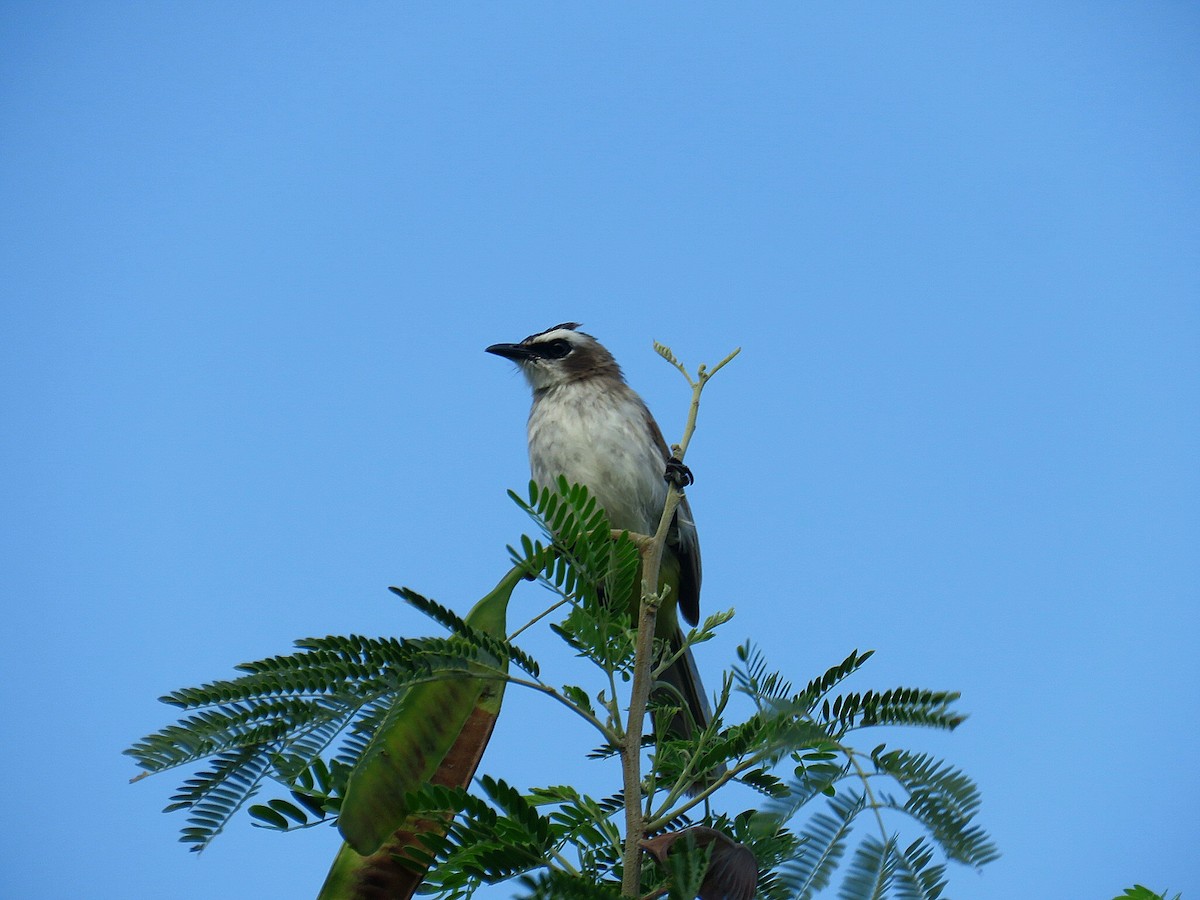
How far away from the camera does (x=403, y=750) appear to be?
2.44 meters

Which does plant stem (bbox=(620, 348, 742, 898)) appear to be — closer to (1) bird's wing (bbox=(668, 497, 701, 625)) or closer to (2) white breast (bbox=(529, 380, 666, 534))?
(2) white breast (bbox=(529, 380, 666, 534))

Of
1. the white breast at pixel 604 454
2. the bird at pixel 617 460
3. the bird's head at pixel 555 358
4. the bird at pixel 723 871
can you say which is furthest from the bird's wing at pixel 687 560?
the bird at pixel 723 871

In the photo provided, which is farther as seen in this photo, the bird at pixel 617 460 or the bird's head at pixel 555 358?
the bird's head at pixel 555 358

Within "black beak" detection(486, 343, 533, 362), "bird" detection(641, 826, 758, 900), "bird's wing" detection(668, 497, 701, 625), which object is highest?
"black beak" detection(486, 343, 533, 362)

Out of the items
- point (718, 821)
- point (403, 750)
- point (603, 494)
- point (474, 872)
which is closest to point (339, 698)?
point (403, 750)

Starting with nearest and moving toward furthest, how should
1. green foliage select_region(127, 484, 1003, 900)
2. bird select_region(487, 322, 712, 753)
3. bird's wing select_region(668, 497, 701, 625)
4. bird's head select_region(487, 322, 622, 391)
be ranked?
green foliage select_region(127, 484, 1003, 900)
bird select_region(487, 322, 712, 753)
bird's wing select_region(668, 497, 701, 625)
bird's head select_region(487, 322, 622, 391)

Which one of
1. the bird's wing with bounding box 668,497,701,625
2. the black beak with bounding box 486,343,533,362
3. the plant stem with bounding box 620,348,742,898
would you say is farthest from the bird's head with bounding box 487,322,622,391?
the plant stem with bounding box 620,348,742,898

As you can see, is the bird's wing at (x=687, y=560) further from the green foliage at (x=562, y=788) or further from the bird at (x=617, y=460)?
the green foliage at (x=562, y=788)

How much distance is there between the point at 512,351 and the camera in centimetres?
671

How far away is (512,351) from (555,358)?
270 millimetres

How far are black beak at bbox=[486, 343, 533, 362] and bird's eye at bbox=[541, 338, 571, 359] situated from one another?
0.35ft

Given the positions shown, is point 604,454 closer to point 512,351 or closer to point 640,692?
point 512,351

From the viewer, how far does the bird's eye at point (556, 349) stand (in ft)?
22.2

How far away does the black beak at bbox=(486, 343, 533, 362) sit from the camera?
671 centimetres
